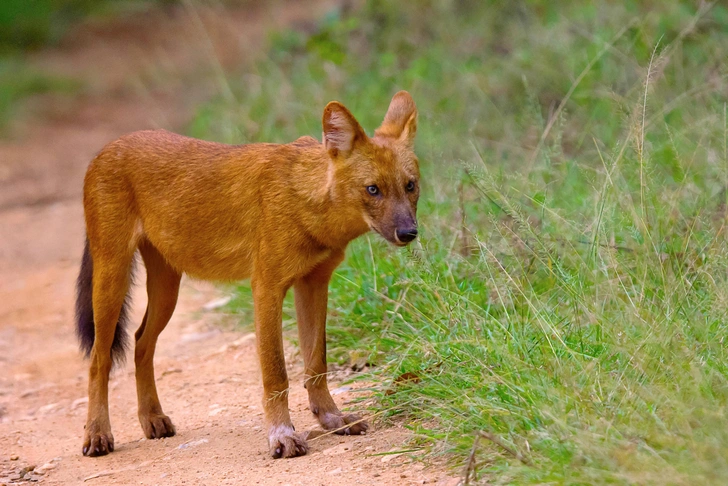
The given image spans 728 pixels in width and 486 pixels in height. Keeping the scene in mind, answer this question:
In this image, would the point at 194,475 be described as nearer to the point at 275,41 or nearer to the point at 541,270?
the point at 541,270

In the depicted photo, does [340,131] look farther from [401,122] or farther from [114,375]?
[114,375]

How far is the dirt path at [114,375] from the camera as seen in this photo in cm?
423

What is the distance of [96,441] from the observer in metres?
4.87

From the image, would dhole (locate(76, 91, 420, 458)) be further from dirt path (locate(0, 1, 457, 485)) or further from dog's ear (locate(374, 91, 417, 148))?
dirt path (locate(0, 1, 457, 485))

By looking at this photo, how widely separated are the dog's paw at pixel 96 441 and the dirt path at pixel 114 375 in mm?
68

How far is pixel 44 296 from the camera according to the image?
796 cm

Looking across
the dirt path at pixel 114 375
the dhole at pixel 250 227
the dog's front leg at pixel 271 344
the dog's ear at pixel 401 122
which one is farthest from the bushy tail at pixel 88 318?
the dog's ear at pixel 401 122

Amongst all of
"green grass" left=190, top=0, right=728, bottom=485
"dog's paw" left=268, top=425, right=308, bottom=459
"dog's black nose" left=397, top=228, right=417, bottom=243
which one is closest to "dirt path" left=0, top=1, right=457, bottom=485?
"dog's paw" left=268, top=425, right=308, bottom=459

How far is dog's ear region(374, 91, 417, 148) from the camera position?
4.79m

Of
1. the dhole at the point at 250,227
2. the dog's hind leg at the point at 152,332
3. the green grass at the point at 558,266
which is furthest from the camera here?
the dog's hind leg at the point at 152,332

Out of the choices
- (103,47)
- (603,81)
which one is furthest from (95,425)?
(103,47)

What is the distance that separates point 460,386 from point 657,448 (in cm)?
111

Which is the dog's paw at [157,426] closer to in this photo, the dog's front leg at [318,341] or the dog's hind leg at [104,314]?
the dog's hind leg at [104,314]

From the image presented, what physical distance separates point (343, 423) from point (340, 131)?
1.41 metres
